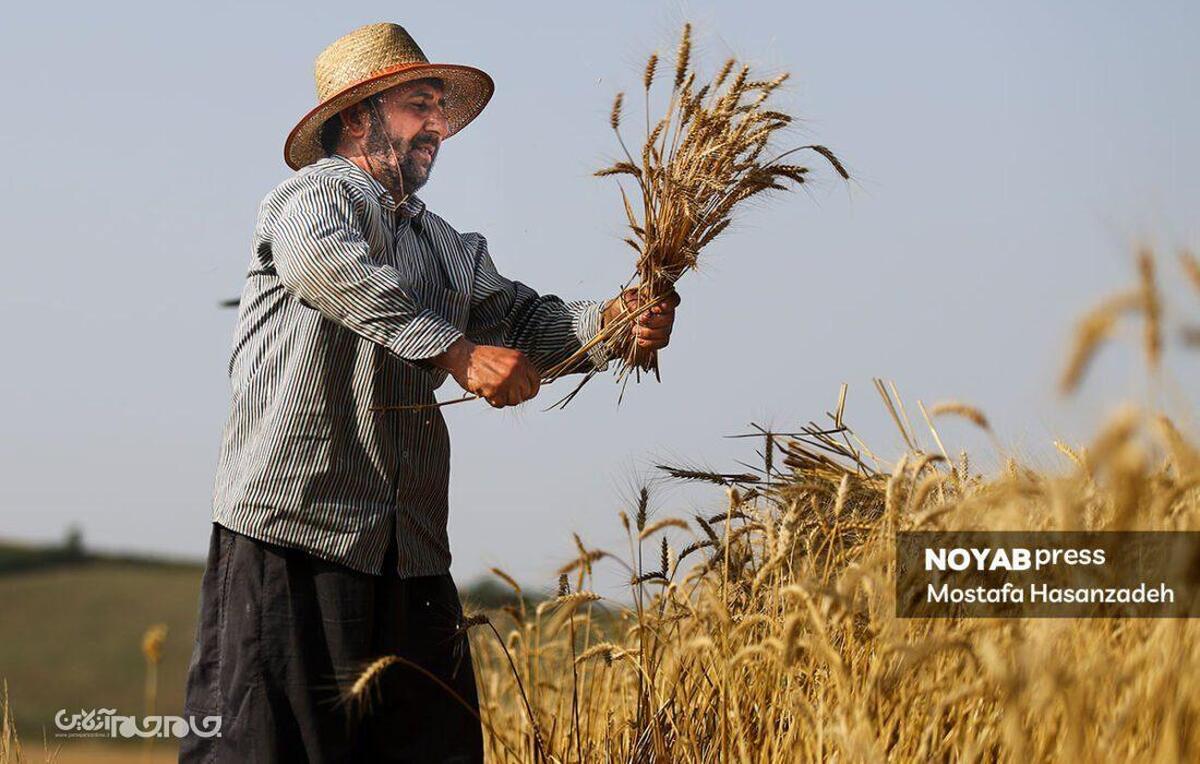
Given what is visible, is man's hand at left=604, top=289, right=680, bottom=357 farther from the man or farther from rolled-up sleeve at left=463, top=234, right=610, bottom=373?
rolled-up sleeve at left=463, top=234, right=610, bottom=373

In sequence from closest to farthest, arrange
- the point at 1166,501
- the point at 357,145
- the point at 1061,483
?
the point at 1061,483, the point at 1166,501, the point at 357,145

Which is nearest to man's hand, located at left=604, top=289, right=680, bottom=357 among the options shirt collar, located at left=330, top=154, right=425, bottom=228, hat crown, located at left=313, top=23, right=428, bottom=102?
shirt collar, located at left=330, top=154, right=425, bottom=228

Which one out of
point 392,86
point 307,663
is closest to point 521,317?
point 392,86

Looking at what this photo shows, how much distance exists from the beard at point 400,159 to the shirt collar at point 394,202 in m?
0.02

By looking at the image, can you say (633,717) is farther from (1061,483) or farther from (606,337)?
(1061,483)

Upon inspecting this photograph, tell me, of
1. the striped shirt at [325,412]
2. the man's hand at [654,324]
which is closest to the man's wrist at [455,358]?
the striped shirt at [325,412]

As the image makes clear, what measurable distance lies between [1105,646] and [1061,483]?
606 mm

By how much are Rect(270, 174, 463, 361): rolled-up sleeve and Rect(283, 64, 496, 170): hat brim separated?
349 millimetres

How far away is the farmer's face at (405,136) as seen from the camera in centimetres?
285

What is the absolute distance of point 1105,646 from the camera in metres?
2.07

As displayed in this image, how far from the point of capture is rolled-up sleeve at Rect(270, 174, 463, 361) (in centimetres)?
234

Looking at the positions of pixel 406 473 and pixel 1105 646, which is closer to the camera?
pixel 1105 646

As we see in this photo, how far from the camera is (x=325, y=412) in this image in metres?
2.61

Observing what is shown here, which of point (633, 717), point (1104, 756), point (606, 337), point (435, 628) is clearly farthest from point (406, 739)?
point (1104, 756)
